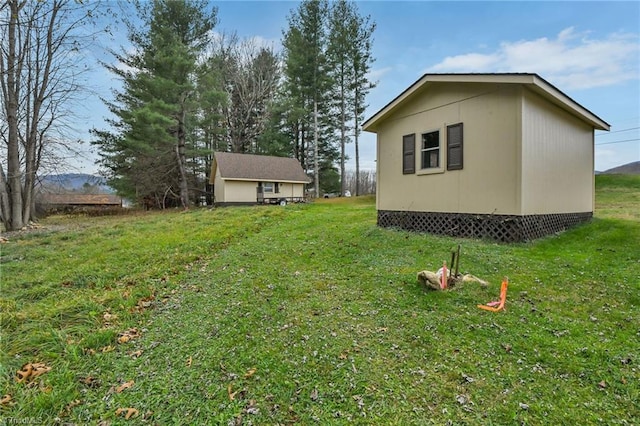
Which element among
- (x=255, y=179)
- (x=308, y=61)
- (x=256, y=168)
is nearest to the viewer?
(x=255, y=179)

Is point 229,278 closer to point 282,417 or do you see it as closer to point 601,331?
point 282,417

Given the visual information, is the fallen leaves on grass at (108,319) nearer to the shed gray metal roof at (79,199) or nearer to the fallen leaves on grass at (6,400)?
the fallen leaves on grass at (6,400)

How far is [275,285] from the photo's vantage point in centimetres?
468

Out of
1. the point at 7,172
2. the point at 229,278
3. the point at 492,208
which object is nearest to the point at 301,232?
the point at 229,278

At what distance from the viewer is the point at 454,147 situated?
290 inches

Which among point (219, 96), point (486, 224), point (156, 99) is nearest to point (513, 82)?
point (486, 224)

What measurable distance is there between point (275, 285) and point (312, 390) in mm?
2341

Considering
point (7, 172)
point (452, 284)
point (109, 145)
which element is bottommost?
point (452, 284)

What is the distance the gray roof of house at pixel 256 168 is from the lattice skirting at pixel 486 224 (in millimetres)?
14562

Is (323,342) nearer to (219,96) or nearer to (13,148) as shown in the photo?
(13,148)

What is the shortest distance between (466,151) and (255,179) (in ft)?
54.0

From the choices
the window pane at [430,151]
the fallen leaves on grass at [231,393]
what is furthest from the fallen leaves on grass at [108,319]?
the window pane at [430,151]

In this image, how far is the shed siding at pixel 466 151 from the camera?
260 inches

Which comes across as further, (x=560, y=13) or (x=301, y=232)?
(x=560, y=13)
